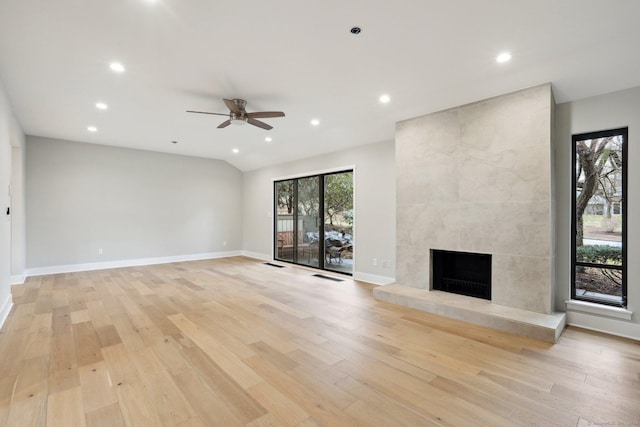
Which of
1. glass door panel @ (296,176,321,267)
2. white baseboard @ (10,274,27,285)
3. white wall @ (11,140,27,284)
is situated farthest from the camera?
glass door panel @ (296,176,321,267)

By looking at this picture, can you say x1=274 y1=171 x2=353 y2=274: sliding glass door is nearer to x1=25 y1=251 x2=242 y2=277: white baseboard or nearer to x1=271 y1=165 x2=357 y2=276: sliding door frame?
x1=271 y1=165 x2=357 y2=276: sliding door frame

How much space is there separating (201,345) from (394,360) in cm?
181

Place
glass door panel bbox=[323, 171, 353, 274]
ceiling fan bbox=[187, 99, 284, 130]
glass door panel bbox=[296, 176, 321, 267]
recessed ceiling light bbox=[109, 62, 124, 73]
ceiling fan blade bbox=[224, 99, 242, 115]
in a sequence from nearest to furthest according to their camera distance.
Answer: recessed ceiling light bbox=[109, 62, 124, 73] < ceiling fan blade bbox=[224, 99, 242, 115] < ceiling fan bbox=[187, 99, 284, 130] < glass door panel bbox=[323, 171, 353, 274] < glass door panel bbox=[296, 176, 321, 267]

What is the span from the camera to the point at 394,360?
2.60m

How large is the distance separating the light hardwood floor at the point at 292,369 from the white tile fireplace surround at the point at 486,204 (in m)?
0.37

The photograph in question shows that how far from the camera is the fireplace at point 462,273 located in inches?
160

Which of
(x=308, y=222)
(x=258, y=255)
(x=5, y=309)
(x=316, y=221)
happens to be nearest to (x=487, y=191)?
(x=316, y=221)

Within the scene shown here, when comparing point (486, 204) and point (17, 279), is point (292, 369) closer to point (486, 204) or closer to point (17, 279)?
point (486, 204)

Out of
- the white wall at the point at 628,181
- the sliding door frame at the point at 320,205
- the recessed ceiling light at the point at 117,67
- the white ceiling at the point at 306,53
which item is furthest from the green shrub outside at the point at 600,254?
the recessed ceiling light at the point at 117,67

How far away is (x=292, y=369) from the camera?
2443 millimetres

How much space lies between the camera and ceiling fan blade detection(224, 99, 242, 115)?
3.71 metres

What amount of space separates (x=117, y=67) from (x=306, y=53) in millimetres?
2043

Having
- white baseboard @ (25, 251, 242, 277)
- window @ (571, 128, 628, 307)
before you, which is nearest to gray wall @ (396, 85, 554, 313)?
window @ (571, 128, 628, 307)

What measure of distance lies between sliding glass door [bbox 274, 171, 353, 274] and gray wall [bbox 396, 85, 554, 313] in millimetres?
1771
